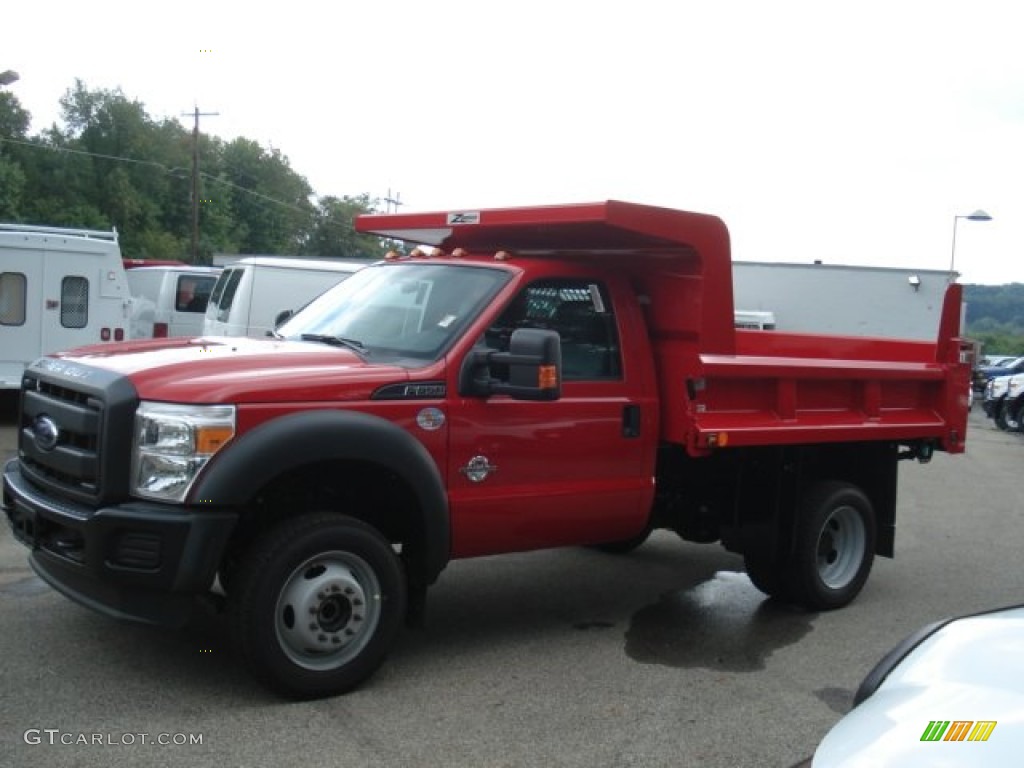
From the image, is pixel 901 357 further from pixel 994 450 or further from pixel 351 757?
pixel 994 450

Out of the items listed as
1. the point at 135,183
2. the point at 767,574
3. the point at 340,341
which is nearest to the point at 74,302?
the point at 340,341

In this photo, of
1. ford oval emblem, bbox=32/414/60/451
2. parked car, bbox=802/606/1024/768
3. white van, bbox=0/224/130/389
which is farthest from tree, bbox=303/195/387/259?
parked car, bbox=802/606/1024/768

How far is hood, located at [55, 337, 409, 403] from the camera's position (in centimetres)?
478

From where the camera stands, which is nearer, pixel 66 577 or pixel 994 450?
pixel 66 577

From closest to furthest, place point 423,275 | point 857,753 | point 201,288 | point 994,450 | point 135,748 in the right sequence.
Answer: point 857,753
point 135,748
point 423,275
point 994,450
point 201,288

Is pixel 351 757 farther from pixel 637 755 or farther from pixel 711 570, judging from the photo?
pixel 711 570

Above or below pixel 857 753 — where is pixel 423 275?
above

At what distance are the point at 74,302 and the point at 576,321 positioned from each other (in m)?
11.6

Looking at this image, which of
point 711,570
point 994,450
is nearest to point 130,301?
point 711,570

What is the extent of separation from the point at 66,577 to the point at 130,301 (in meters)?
11.9

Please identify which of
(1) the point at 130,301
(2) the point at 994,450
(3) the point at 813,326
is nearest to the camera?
(1) the point at 130,301

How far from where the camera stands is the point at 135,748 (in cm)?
442

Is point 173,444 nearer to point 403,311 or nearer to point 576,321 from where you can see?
point 403,311

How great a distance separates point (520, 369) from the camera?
212 inches
